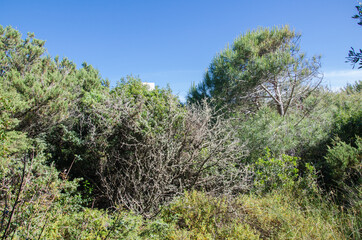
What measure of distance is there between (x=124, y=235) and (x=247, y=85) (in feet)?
28.8

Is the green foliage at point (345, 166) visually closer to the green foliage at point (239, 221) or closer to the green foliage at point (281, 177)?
the green foliage at point (281, 177)

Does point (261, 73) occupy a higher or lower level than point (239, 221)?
higher

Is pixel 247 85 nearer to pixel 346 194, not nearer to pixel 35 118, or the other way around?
pixel 346 194

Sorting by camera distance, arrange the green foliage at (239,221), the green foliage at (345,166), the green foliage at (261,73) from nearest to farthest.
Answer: the green foliage at (239,221), the green foliage at (345,166), the green foliage at (261,73)

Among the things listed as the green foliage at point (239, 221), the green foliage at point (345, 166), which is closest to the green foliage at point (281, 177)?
the green foliage at point (345, 166)

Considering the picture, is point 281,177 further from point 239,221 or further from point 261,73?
point 261,73

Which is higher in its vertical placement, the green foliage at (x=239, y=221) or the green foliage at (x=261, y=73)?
the green foliage at (x=261, y=73)

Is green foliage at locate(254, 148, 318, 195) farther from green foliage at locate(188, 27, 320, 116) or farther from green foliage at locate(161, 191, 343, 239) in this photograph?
green foliage at locate(188, 27, 320, 116)

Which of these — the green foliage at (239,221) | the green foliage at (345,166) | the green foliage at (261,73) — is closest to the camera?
the green foliage at (239,221)

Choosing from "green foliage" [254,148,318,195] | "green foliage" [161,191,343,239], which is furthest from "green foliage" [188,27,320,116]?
"green foliage" [161,191,343,239]

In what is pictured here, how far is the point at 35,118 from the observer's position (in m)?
5.53

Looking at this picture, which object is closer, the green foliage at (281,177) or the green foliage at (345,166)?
the green foliage at (345,166)

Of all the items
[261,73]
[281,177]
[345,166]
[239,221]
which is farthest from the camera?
[261,73]

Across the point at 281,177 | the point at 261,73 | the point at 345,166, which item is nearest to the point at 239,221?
the point at 281,177
